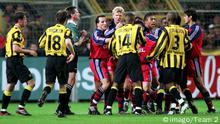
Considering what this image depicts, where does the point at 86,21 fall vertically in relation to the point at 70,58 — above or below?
above

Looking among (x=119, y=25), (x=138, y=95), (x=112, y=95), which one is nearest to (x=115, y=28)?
(x=119, y=25)

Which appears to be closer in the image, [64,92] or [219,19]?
[64,92]

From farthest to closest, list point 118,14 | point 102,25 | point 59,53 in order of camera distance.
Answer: point 102,25
point 118,14
point 59,53

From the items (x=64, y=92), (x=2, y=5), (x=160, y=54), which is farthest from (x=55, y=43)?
(x=2, y=5)

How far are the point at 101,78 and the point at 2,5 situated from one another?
235 inches

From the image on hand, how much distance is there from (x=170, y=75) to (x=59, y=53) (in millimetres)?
2259

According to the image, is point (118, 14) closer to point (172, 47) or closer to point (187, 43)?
point (172, 47)

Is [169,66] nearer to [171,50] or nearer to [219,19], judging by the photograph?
[171,50]

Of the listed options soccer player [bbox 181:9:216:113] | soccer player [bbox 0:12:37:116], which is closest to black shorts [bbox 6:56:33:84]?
soccer player [bbox 0:12:37:116]

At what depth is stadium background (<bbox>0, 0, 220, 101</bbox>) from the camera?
22422mm

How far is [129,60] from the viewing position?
16.0 meters

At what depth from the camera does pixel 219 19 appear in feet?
77.5

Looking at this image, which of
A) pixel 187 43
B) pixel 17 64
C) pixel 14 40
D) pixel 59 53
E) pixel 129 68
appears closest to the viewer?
pixel 59 53

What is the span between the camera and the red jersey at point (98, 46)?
1706 cm
